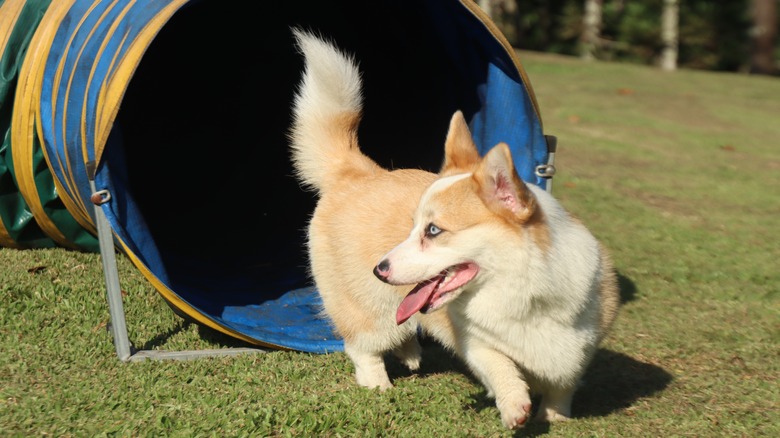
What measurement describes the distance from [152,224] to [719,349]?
3408 mm

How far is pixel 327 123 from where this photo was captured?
4.01 metres

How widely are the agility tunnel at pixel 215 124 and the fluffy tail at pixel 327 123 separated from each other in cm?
61

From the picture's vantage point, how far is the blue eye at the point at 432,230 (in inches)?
122

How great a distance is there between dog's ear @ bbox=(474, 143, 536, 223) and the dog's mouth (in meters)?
0.23

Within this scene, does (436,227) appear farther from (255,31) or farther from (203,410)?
(255,31)

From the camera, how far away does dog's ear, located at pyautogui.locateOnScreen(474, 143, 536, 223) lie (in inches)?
115

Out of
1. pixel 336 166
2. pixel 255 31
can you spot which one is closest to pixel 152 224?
pixel 255 31

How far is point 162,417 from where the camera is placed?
3277mm

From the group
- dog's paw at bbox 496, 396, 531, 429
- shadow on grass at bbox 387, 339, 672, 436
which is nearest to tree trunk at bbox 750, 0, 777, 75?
shadow on grass at bbox 387, 339, 672, 436

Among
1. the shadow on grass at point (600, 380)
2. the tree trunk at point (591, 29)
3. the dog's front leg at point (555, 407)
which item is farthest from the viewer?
the tree trunk at point (591, 29)

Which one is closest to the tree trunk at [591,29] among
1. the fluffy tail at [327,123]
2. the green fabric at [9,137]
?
the green fabric at [9,137]

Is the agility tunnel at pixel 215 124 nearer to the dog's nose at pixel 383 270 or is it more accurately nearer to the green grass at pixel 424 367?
the green grass at pixel 424 367

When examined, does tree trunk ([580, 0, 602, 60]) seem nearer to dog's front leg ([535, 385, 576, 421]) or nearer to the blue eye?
dog's front leg ([535, 385, 576, 421])

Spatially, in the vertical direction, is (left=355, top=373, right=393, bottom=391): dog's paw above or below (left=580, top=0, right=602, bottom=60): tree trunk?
above
